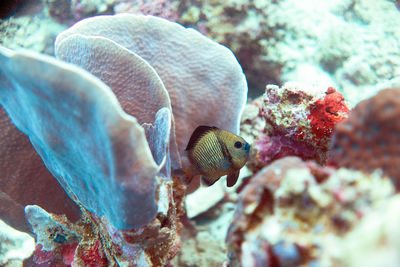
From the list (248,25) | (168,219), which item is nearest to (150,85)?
(168,219)

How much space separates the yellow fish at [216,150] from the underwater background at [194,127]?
0.20 metres

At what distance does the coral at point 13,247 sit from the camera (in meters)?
2.17

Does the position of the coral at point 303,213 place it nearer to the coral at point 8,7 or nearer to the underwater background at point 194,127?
the underwater background at point 194,127

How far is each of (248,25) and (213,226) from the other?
2769mm

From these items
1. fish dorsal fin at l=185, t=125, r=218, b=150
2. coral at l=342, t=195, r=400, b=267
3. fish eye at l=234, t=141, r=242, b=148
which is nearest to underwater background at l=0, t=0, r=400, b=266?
coral at l=342, t=195, r=400, b=267

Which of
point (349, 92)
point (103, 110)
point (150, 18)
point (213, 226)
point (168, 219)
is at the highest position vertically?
point (103, 110)

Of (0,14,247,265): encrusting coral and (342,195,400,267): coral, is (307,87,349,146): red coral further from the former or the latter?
(342,195,400,267): coral

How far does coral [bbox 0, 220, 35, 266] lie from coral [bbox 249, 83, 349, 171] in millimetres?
2213

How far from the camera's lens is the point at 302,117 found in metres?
2.22

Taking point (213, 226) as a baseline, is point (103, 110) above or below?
above

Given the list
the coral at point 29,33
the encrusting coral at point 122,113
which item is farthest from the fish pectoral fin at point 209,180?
the coral at point 29,33

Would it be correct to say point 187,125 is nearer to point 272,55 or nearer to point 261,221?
point 261,221

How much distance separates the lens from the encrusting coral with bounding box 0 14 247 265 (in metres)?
1.16

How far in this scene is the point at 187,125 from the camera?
234 cm
